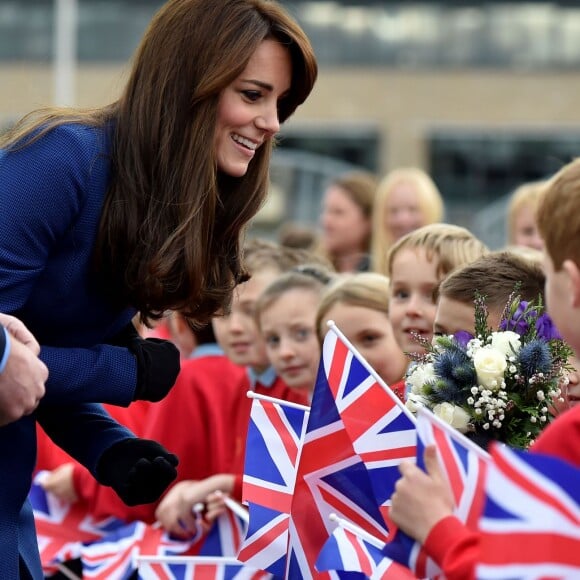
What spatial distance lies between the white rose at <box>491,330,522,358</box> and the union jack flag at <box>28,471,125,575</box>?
305cm

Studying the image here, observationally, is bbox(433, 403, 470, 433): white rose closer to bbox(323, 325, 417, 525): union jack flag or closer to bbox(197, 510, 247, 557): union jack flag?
bbox(323, 325, 417, 525): union jack flag

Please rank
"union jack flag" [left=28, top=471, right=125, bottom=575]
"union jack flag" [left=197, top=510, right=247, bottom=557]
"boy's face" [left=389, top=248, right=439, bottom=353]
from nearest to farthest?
"boy's face" [left=389, top=248, right=439, bottom=353], "union jack flag" [left=197, top=510, right=247, bottom=557], "union jack flag" [left=28, top=471, right=125, bottom=575]

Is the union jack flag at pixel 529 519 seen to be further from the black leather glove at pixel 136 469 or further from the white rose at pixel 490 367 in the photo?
the black leather glove at pixel 136 469

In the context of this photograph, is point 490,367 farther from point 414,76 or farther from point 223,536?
point 414,76

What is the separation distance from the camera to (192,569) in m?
4.96

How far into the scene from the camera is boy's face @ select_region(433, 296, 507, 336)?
13.8 ft

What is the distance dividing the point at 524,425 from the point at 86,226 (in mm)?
1171

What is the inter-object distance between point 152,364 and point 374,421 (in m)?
0.60

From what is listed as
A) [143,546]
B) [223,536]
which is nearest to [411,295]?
[223,536]

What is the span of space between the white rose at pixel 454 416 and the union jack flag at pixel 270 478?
0.49m

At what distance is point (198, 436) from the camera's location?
6145 mm

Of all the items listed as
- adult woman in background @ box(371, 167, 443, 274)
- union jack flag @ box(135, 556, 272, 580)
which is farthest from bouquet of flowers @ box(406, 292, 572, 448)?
adult woman in background @ box(371, 167, 443, 274)

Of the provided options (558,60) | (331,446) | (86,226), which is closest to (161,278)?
(86,226)

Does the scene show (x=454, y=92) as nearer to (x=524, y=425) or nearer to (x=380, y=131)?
(x=380, y=131)
